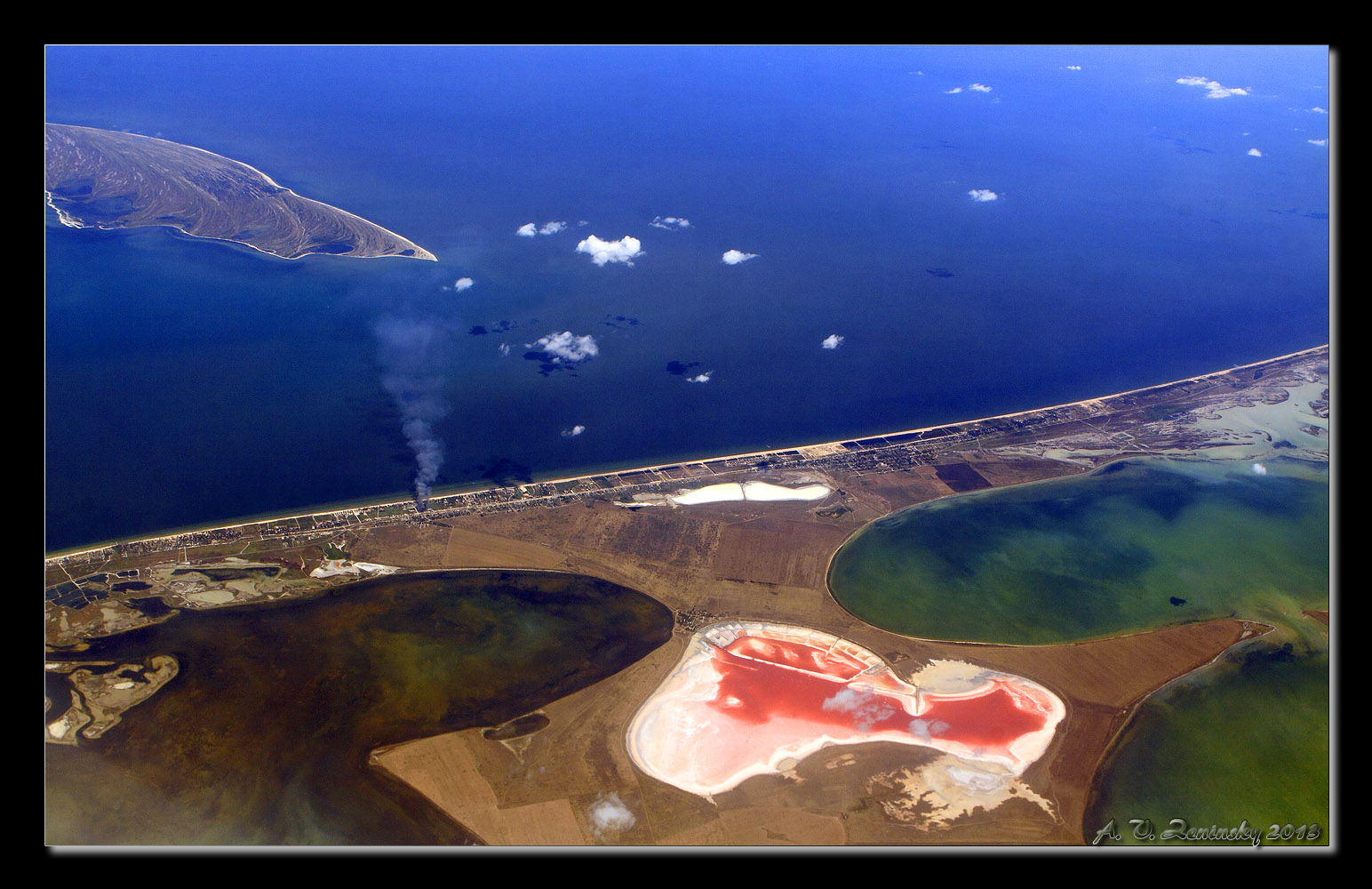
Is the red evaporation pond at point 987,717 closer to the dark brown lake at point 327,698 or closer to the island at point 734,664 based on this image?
the island at point 734,664

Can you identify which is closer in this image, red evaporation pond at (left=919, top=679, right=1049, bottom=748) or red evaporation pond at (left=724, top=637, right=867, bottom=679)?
red evaporation pond at (left=919, top=679, right=1049, bottom=748)

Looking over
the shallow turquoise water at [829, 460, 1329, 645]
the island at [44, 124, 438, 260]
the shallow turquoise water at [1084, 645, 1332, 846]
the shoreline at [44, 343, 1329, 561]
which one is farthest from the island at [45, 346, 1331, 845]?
the island at [44, 124, 438, 260]

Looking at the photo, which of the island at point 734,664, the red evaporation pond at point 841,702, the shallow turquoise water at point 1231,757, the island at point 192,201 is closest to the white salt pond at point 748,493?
the island at point 734,664

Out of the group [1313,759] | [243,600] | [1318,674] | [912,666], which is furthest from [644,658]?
[1318,674]

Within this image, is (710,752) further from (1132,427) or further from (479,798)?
(1132,427)

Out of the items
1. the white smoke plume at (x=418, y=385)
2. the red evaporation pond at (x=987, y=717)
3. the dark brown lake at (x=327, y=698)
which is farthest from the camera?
the white smoke plume at (x=418, y=385)

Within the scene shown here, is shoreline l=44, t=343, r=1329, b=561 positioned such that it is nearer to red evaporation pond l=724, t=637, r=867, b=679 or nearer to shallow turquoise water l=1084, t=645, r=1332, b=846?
red evaporation pond l=724, t=637, r=867, b=679
